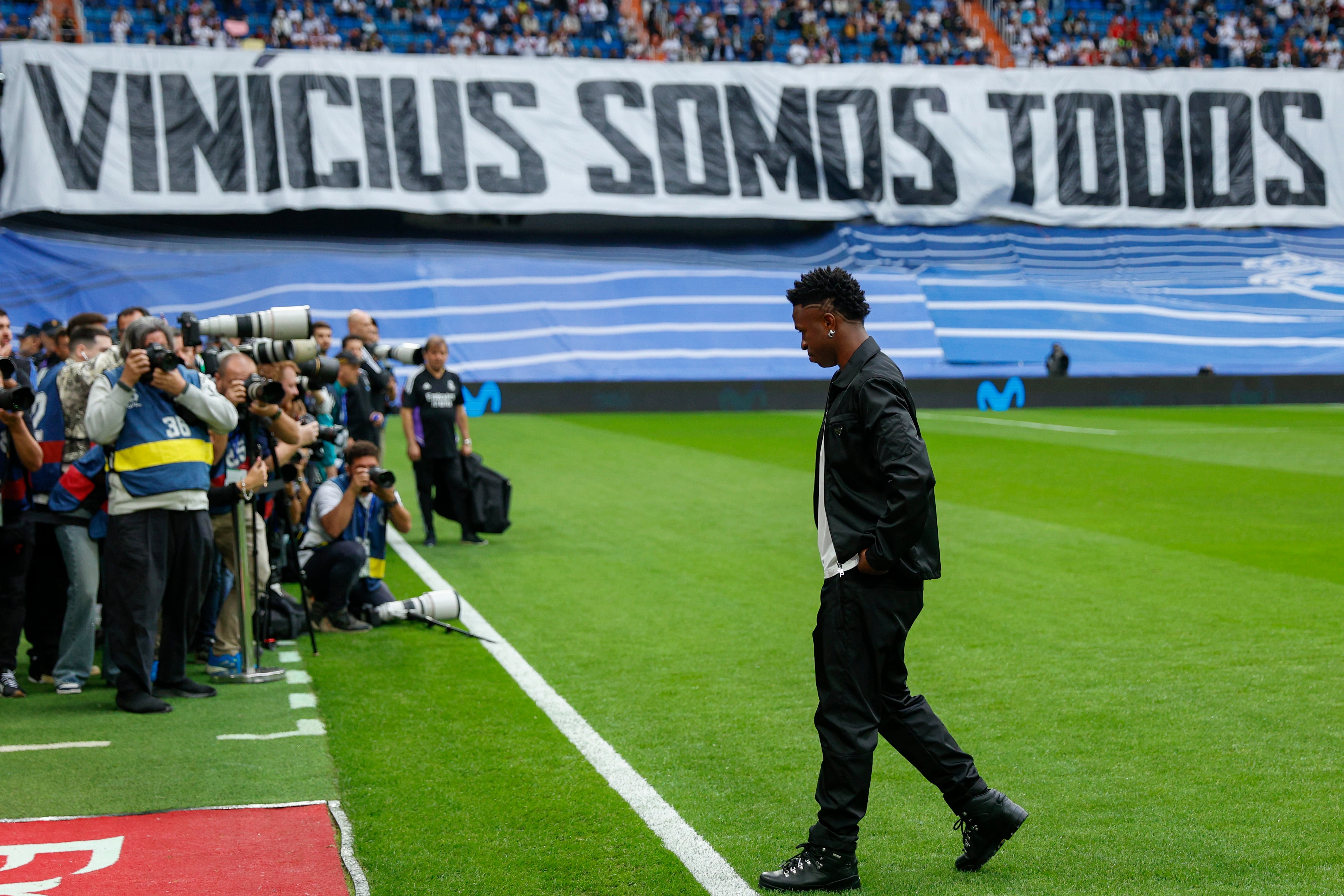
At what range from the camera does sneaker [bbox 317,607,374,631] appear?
361 inches

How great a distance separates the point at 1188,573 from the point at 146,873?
8.34m

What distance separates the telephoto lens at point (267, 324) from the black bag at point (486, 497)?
577 centimetres

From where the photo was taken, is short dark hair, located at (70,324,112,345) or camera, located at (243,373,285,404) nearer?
camera, located at (243,373,285,404)

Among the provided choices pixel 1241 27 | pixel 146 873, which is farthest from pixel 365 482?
pixel 1241 27

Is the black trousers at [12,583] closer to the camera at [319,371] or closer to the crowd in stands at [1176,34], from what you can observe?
the camera at [319,371]

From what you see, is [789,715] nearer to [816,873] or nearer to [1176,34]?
[816,873]

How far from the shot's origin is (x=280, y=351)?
8.09 meters

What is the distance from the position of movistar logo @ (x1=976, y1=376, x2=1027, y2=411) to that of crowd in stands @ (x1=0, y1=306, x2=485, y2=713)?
22019mm

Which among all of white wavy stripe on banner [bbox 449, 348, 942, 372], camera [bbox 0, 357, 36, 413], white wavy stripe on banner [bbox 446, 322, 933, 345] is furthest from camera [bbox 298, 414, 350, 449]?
white wavy stripe on banner [bbox 446, 322, 933, 345]

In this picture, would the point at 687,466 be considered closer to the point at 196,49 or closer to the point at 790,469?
the point at 790,469

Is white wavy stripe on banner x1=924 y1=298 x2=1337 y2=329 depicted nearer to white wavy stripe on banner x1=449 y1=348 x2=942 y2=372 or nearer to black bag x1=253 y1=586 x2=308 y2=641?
white wavy stripe on banner x1=449 y1=348 x2=942 y2=372

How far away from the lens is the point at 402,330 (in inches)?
1208

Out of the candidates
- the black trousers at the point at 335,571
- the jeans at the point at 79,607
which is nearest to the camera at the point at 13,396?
the jeans at the point at 79,607

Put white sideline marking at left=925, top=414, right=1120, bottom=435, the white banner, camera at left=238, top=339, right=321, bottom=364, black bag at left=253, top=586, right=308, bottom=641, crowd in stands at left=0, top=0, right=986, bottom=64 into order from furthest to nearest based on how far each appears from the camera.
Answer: crowd in stands at left=0, top=0, right=986, bottom=64 → the white banner → white sideline marking at left=925, top=414, right=1120, bottom=435 → black bag at left=253, top=586, right=308, bottom=641 → camera at left=238, top=339, right=321, bottom=364
